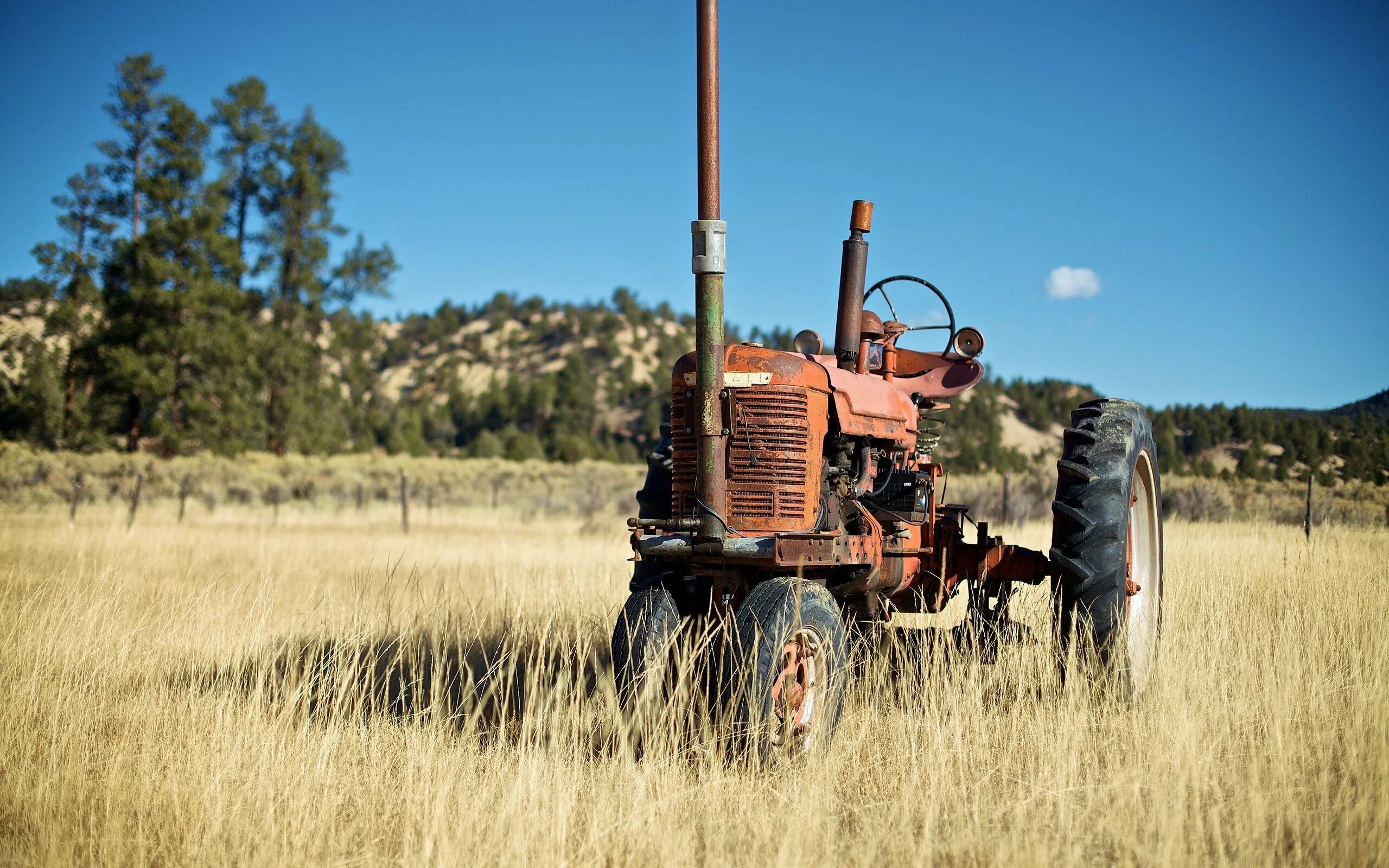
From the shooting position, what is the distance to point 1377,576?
6961 millimetres

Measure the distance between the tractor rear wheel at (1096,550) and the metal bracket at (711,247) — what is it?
6.37 feet

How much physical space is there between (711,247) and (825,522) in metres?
1.40

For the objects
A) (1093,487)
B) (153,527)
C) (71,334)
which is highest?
(71,334)

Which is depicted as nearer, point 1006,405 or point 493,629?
point 493,629

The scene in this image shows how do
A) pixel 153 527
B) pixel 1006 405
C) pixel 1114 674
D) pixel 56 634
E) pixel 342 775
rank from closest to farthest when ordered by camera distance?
pixel 342 775
pixel 1114 674
pixel 56 634
pixel 153 527
pixel 1006 405

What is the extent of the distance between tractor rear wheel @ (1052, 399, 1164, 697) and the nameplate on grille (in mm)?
1506

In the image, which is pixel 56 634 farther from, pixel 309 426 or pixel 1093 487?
pixel 309 426

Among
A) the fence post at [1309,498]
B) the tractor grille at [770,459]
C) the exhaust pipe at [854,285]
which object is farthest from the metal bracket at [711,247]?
the fence post at [1309,498]

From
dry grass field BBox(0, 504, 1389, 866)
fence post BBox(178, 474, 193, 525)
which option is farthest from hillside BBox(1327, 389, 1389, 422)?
fence post BBox(178, 474, 193, 525)

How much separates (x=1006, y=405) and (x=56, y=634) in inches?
2252

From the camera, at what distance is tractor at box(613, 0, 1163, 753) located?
420 cm

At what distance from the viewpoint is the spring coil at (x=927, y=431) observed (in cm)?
610

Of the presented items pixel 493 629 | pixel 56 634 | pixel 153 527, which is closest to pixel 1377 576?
pixel 493 629

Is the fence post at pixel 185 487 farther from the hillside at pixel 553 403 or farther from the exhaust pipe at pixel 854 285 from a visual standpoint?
the exhaust pipe at pixel 854 285
